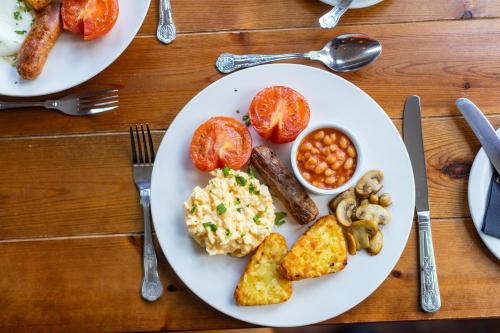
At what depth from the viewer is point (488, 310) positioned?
91.8 inches

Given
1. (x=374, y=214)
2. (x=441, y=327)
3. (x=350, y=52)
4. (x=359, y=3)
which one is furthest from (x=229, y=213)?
(x=441, y=327)

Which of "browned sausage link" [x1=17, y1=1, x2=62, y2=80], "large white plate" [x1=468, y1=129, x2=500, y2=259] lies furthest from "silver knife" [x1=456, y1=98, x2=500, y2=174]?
"browned sausage link" [x1=17, y1=1, x2=62, y2=80]

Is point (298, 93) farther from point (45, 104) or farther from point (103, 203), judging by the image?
point (45, 104)

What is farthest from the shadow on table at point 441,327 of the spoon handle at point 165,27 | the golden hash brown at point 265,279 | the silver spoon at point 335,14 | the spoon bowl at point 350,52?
the spoon handle at point 165,27

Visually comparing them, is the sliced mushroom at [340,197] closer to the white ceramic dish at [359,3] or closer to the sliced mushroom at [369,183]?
the sliced mushroom at [369,183]

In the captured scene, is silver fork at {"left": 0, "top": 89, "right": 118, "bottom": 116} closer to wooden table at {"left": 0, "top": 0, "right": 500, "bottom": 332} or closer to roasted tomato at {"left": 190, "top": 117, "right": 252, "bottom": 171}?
wooden table at {"left": 0, "top": 0, "right": 500, "bottom": 332}

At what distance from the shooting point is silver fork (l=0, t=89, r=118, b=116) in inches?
95.3

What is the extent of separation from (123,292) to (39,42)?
123 centimetres

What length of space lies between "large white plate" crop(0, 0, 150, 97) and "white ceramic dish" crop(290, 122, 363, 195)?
943 millimetres

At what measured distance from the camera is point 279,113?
223cm

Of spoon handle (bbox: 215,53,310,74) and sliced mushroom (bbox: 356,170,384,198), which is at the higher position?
spoon handle (bbox: 215,53,310,74)

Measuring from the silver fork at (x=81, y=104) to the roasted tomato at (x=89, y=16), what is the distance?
29 centimetres

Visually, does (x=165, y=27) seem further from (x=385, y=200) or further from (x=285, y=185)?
(x=385, y=200)

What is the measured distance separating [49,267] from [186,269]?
27.2 inches
